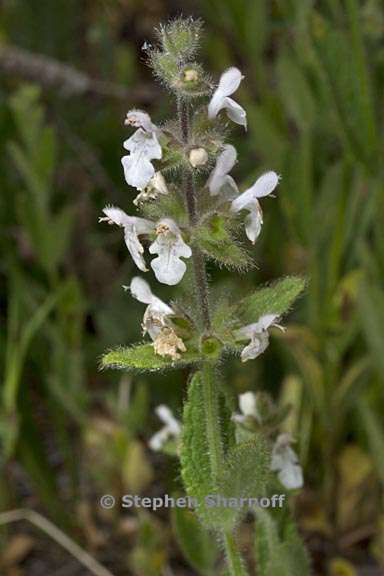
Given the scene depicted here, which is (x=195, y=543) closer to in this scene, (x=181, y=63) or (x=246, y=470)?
(x=246, y=470)

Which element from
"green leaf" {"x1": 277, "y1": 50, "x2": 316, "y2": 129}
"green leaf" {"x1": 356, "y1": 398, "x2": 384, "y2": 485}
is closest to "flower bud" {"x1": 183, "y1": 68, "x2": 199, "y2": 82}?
"green leaf" {"x1": 356, "y1": 398, "x2": 384, "y2": 485}

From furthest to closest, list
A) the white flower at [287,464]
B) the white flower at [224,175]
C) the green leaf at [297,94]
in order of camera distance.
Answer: the green leaf at [297,94]
the white flower at [287,464]
the white flower at [224,175]

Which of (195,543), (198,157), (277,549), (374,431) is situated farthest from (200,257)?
(374,431)

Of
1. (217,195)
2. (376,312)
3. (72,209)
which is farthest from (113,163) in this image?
(217,195)

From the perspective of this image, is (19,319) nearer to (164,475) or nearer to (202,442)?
(164,475)

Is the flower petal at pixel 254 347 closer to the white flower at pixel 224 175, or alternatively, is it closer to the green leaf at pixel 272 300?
the green leaf at pixel 272 300

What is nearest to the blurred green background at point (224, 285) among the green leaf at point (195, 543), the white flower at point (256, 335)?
the green leaf at point (195, 543)
